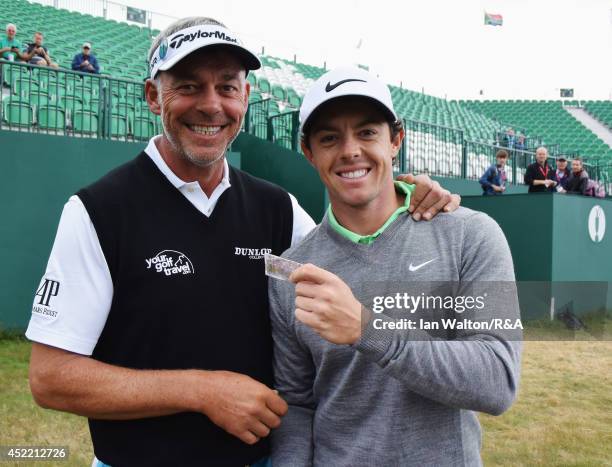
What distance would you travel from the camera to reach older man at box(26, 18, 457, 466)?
1.80 meters

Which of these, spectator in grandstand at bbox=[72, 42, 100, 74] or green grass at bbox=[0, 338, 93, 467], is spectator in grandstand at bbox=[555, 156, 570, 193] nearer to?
spectator in grandstand at bbox=[72, 42, 100, 74]

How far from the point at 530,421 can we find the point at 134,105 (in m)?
6.59

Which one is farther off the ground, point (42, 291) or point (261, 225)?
point (261, 225)

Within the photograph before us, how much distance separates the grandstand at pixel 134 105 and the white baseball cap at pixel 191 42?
643 cm

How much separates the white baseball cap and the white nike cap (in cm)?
32

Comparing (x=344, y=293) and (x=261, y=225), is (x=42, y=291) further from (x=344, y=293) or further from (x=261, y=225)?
(x=344, y=293)

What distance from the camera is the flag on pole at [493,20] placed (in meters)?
33.7

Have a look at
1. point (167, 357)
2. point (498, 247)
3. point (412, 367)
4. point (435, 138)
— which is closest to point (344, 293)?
point (412, 367)

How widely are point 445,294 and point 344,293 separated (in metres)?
0.39

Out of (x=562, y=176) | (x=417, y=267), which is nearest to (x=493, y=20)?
(x=562, y=176)

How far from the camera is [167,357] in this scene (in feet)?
6.24

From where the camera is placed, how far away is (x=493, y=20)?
110 feet

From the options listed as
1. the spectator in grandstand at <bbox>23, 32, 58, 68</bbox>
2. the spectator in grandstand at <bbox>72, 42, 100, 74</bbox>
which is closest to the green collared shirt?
the spectator in grandstand at <bbox>23, 32, 58, 68</bbox>

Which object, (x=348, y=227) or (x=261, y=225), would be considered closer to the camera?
(x=348, y=227)
